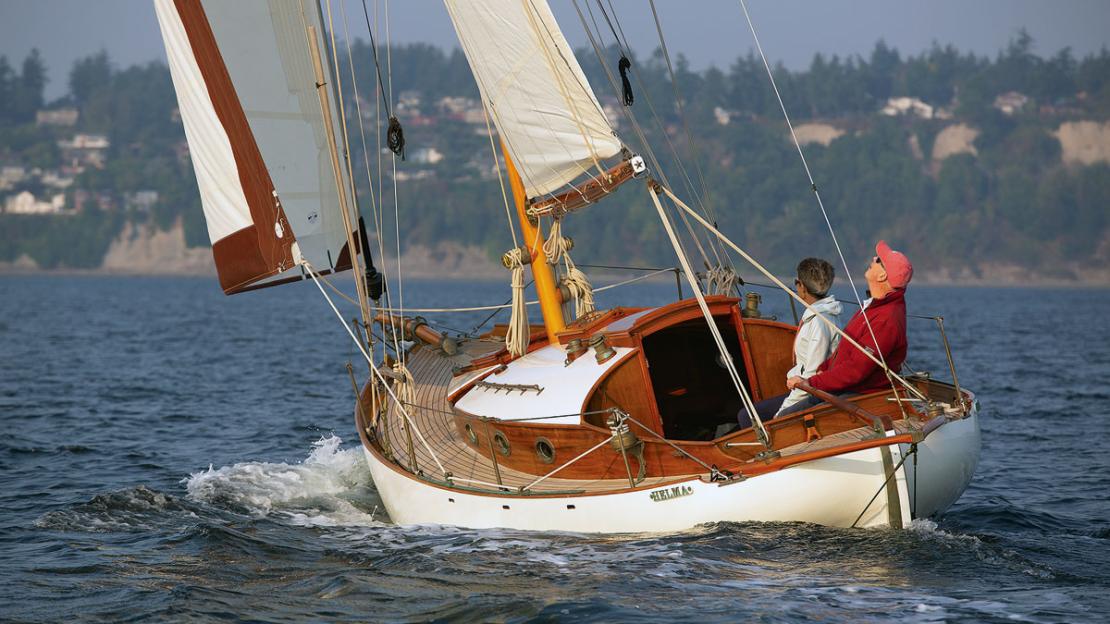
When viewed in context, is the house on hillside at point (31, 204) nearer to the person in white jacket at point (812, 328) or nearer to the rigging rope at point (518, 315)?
the rigging rope at point (518, 315)

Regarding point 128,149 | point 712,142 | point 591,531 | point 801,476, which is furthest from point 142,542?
point 128,149

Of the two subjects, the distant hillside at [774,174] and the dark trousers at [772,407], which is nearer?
the dark trousers at [772,407]

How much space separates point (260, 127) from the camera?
532 inches

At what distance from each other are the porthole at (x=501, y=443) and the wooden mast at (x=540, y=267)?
1.53 m

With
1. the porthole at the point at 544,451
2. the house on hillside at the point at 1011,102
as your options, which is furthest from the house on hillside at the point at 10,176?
the porthole at the point at 544,451

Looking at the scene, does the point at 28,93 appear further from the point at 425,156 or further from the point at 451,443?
the point at 451,443

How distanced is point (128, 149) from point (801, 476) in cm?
17123

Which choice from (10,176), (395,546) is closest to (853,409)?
(395,546)

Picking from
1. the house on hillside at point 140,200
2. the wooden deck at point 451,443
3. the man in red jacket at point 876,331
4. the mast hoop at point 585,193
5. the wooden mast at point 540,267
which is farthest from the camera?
the house on hillside at point 140,200

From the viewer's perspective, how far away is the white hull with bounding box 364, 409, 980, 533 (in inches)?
366

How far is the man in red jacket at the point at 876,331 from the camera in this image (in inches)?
393

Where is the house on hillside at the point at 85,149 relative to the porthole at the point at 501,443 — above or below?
above

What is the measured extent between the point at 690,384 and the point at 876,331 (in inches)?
91.8

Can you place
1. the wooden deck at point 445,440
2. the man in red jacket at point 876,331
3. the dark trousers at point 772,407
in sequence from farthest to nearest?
the wooden deck at point 445,440 < the dark trousers at point 772,407 < the man in red jacket at point 876,331
